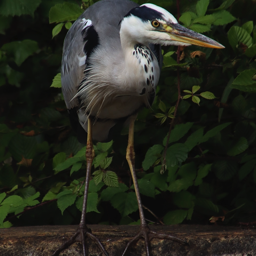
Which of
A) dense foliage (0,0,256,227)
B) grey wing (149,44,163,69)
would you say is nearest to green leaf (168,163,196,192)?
dense foliage (0,0,256,227)

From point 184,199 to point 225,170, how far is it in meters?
0.37

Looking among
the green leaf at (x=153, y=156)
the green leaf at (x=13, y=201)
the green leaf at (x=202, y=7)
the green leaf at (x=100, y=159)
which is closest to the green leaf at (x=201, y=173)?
the green leaf at (x=153, y=156)

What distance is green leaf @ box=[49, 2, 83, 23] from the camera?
111 inches

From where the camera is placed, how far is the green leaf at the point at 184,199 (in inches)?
112

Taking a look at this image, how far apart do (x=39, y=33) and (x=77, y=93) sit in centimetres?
157

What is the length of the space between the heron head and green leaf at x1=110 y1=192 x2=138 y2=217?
3.65ft

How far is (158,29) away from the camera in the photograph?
7.23ft

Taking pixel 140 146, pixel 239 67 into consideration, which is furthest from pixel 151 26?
pixel 140 146

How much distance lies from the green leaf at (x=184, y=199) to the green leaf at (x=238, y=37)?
42.5 inches

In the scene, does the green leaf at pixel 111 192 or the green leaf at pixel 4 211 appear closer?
the green leaf at pixel 4 211

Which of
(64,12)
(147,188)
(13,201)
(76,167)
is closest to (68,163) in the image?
(76,167)

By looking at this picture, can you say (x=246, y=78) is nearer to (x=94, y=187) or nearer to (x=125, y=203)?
(x=125, y=203)

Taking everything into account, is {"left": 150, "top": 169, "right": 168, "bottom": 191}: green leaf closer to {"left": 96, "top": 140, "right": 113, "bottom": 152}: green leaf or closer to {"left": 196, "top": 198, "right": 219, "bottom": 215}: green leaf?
{"left": 196, "top": 198, "right": 219, "bottom": 215}: green leaf

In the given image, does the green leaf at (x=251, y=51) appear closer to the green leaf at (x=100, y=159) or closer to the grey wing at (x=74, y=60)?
the grey wing at (x=74, y=60)
